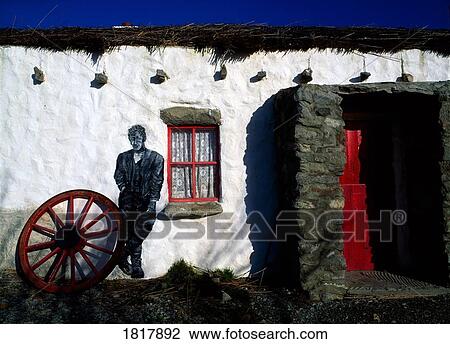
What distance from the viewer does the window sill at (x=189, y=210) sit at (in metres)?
4.14

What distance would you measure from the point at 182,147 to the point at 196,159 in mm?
233

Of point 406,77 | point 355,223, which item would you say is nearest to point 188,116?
point 355,223

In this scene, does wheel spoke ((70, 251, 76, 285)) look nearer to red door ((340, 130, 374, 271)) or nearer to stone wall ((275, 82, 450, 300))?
stone wall ((275, 82, 450, 300))

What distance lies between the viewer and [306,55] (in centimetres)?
450

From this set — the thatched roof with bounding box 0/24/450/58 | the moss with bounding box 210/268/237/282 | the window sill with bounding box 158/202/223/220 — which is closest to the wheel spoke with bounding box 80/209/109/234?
the window sill with bounding box 158/202/223/220

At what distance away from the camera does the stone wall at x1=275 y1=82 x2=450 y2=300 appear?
353cm

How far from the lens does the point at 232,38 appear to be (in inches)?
171

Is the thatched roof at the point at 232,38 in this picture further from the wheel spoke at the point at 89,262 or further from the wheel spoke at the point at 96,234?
the wheel spoke at the point at 89,262

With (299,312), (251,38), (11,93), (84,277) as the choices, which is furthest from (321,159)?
(11,93)

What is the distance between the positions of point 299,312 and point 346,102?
260 centimetres

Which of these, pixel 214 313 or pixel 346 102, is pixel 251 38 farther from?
pixel 214 313

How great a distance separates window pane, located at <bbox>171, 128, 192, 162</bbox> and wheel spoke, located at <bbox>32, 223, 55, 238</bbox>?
1.69 m

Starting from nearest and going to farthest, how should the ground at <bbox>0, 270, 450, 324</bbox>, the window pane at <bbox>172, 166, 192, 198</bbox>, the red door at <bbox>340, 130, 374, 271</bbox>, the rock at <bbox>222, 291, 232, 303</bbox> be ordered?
the ground at <bbox>0, 270, 450, 324</bbox> < the rock at <bbox>222, 291, 232, 303</bbox> < the window pane at <bbox>172, 166, 192, 198</bbox> < the red door at <bbox>340, 130, 374, 271</bbox>

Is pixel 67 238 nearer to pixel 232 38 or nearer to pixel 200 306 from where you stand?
pixel 200 306
